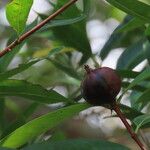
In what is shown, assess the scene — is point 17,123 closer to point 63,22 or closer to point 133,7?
point 63,22

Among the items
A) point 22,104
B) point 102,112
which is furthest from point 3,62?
point 22,104

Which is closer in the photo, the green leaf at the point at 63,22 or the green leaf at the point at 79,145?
the green leaf at the point at 79,145

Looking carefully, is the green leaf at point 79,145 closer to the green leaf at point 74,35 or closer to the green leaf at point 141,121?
the green leaf at point 141,121

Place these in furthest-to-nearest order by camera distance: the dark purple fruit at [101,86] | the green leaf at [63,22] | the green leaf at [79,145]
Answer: the green leaf at [63,22], the dark purple fruit at [101,86], the green leaf at [79,145]

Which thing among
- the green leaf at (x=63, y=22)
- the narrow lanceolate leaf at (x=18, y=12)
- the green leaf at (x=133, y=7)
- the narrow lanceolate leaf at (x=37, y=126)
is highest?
the narrow lanceolate leaf at (x=18, y=12)

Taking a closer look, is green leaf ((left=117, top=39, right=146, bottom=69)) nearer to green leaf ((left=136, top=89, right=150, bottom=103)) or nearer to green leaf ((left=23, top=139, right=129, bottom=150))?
green leaf ((left=136, top=89, right=150, bottom=103))

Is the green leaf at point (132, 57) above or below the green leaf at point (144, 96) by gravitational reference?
above

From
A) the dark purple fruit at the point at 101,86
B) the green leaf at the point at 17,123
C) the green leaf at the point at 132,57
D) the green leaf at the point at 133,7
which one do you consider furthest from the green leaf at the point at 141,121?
the green leaf at the point at 132,57
